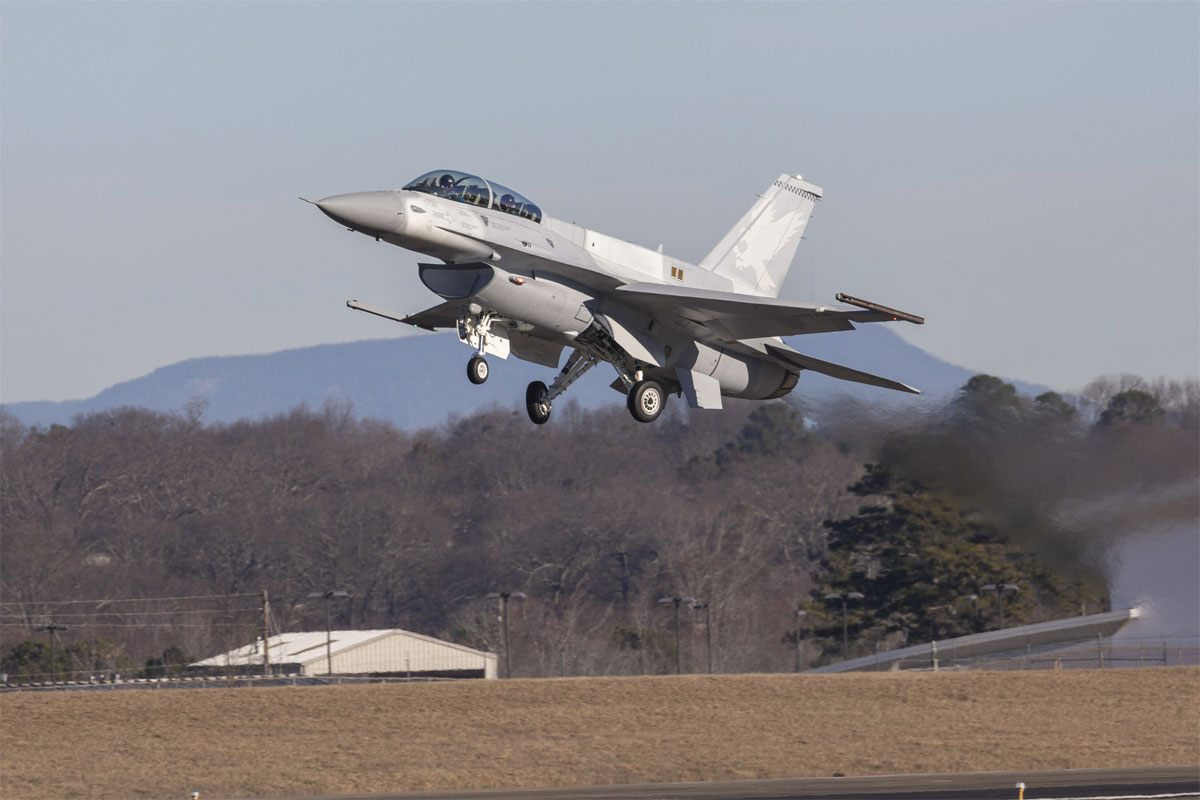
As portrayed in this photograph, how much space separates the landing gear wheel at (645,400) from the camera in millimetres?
28172

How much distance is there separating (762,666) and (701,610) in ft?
19.1

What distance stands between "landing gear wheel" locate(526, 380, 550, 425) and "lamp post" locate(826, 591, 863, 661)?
35.2 metres

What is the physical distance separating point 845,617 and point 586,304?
1471 inches

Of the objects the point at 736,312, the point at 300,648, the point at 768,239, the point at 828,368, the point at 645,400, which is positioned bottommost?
the point at 300,648

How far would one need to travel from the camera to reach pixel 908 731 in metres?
38.5

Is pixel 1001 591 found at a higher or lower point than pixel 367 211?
lower

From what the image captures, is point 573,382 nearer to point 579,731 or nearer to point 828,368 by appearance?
point 828,368

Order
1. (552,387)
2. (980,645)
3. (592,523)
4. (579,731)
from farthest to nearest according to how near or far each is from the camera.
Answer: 1. (592,523)
2. (980,645)
3. (579,731)
4. (552,387)

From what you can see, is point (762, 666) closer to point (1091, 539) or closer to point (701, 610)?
point (701, 610)

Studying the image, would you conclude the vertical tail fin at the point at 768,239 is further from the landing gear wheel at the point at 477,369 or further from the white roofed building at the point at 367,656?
the white roofed building at the point at 367,656

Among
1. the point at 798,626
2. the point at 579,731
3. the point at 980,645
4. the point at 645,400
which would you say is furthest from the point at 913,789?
the point at 798,626

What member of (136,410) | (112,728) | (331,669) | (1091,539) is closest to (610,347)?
(1091,539)

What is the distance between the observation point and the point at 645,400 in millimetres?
28312

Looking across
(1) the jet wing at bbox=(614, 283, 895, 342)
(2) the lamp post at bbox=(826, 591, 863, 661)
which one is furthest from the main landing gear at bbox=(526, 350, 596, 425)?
(2) the lamp post at bbox=(826, 591, 863, 661)
